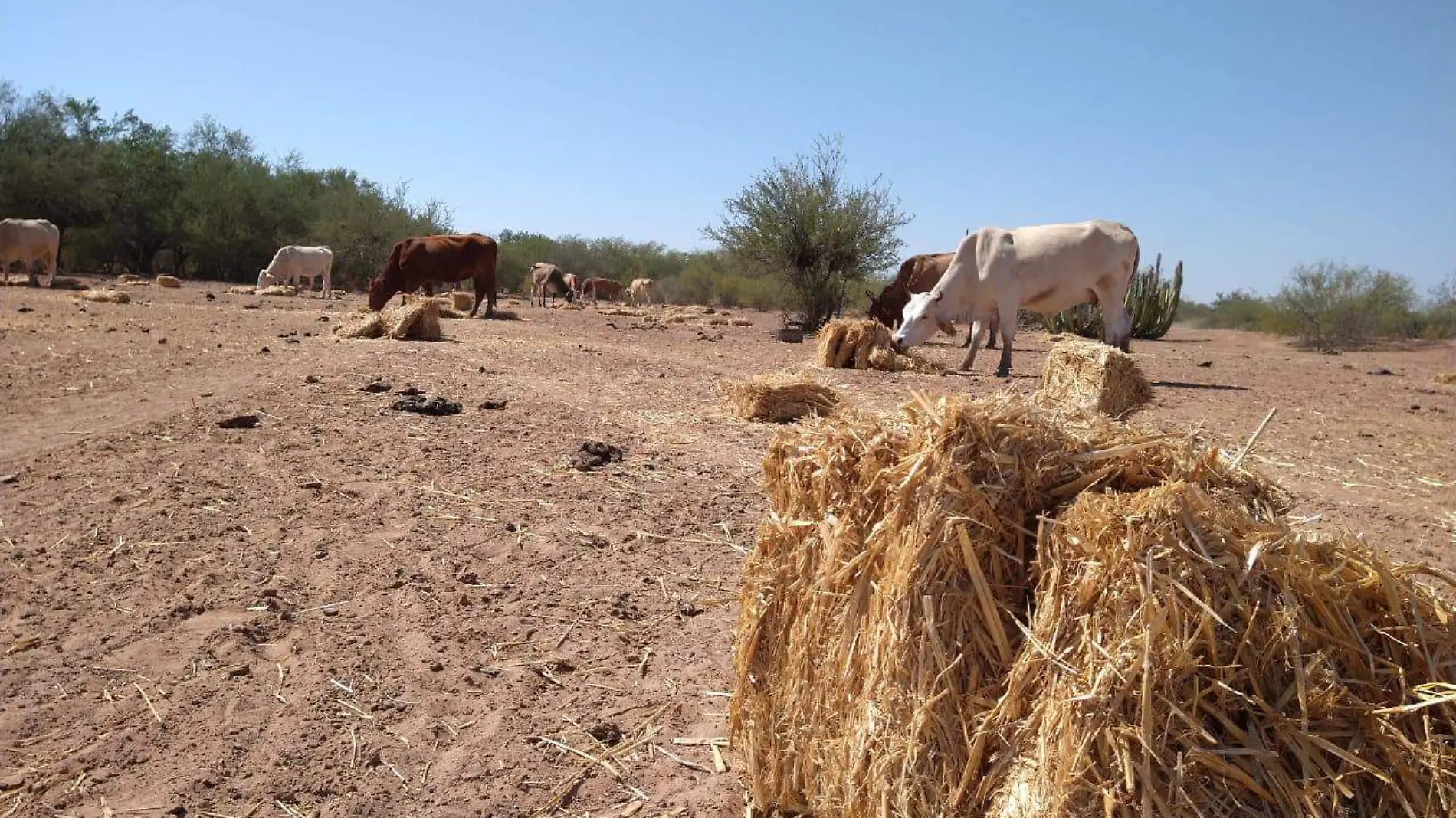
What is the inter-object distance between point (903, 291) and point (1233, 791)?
50.2 ft

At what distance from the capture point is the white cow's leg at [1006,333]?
38.9 ft

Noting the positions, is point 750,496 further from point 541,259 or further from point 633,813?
point 541,259

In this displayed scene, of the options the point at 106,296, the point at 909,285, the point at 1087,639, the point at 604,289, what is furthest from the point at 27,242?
the point at 1087,639

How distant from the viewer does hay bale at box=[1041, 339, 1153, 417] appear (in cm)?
805

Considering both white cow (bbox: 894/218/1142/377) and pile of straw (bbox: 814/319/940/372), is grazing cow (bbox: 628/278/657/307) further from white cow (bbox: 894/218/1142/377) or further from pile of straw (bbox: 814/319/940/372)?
pile of straw (bbox: 814/319/940/372)

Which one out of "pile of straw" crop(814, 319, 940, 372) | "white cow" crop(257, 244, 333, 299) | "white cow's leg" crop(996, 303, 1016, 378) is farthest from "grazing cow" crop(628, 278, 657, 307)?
"pile of straw" crop(814, 319, 940, 372)

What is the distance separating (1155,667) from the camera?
182cm

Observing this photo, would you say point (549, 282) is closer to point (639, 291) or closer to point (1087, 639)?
point (639, 291)

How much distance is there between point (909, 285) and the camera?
1653 cm

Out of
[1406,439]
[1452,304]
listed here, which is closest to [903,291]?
[1406,439]

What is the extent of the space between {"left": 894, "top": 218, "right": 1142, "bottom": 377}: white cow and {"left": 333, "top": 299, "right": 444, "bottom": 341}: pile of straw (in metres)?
6.44

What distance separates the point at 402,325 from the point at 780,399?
6.99m

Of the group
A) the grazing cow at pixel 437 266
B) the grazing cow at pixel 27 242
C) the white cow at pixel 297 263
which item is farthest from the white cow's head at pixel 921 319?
the grazing cow at pixel 27 242

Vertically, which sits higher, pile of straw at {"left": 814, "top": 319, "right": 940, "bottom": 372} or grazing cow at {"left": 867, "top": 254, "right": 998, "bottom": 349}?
grazing cow at {"left": 867, "top": 254, "right": 998, "bottom": 349}
